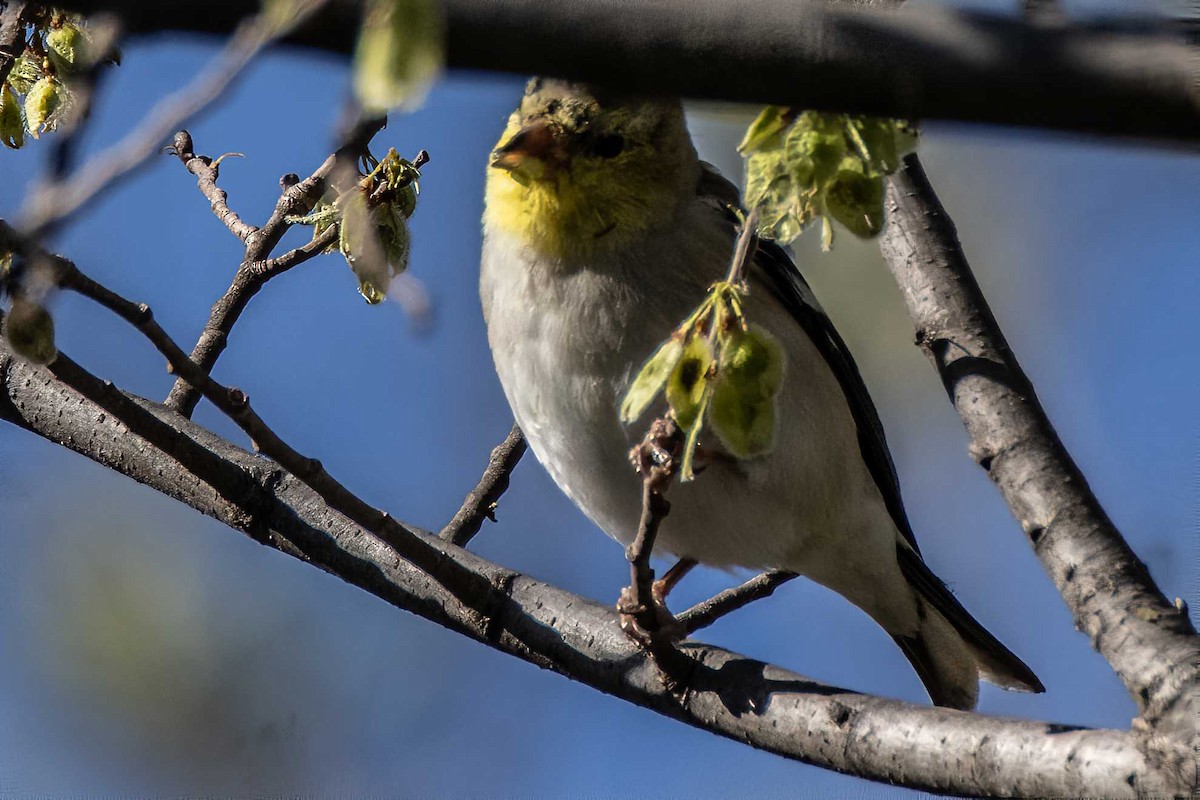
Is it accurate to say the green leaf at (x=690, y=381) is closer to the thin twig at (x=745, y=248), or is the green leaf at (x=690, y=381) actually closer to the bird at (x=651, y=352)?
the thin twig at (x=745, y=248)

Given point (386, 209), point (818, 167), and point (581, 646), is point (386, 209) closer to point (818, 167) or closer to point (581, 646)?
point (581, 646)

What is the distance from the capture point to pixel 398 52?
105 centimetres

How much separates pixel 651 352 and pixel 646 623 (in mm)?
817

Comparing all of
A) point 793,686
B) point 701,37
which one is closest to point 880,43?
point 701,37

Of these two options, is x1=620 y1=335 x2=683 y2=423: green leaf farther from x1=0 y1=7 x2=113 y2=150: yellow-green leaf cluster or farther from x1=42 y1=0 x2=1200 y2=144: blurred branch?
x1=0 y1=7 x2=113 y2=150: yellow-green leaf cluster

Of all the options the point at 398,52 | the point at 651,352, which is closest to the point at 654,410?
the point at 651,352

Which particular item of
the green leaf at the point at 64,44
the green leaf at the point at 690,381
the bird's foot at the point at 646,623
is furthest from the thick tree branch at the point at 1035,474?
the green leaf at the point at 64,44

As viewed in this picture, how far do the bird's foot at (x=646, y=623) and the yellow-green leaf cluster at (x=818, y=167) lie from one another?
1.07m

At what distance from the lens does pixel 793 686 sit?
8.66 ft

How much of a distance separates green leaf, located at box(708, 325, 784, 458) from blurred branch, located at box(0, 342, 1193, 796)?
85cm

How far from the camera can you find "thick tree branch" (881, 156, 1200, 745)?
2.23 metres

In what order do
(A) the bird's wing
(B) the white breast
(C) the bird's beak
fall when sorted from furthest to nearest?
(A) the bird's wing, (B) the white breast, (C) the bird's beak

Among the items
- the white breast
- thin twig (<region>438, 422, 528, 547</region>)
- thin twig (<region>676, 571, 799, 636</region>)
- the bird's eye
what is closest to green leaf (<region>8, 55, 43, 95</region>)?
the white breast

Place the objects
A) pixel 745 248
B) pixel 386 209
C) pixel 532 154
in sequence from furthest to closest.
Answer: pixel 532 154 < pixel 386 209 < pixel 745 248
